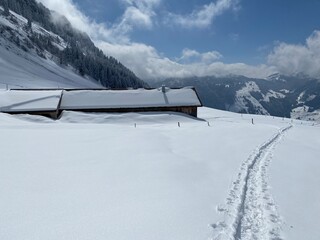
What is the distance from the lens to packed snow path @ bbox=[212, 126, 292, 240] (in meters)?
8.18

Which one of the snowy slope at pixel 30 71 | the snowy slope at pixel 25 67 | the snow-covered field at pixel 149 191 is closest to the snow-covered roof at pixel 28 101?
the snow-covered field at pixel 149 191

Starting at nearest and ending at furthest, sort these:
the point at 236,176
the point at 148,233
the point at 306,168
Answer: the point at 148,233, the point at 236,176, the point at 306,168

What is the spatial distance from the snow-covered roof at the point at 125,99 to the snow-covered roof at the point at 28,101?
1.58 meters

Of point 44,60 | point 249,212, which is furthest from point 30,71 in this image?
point 249,212

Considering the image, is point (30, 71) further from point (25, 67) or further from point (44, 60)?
point (44, 60)

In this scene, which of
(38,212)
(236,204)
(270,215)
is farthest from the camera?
(236,204)

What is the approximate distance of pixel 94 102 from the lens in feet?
157

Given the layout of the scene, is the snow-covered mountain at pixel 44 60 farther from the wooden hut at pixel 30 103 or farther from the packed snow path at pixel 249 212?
the packed snow path at pixel 249 212

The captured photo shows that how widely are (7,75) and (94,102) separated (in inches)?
2739

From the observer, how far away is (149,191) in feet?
35.6

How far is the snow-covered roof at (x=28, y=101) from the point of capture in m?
42.9

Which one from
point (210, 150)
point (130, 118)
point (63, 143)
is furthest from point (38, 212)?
point (130, 118)

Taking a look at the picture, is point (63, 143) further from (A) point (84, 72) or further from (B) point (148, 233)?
(A) point (84, 72)

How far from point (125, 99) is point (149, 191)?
1539 inches
